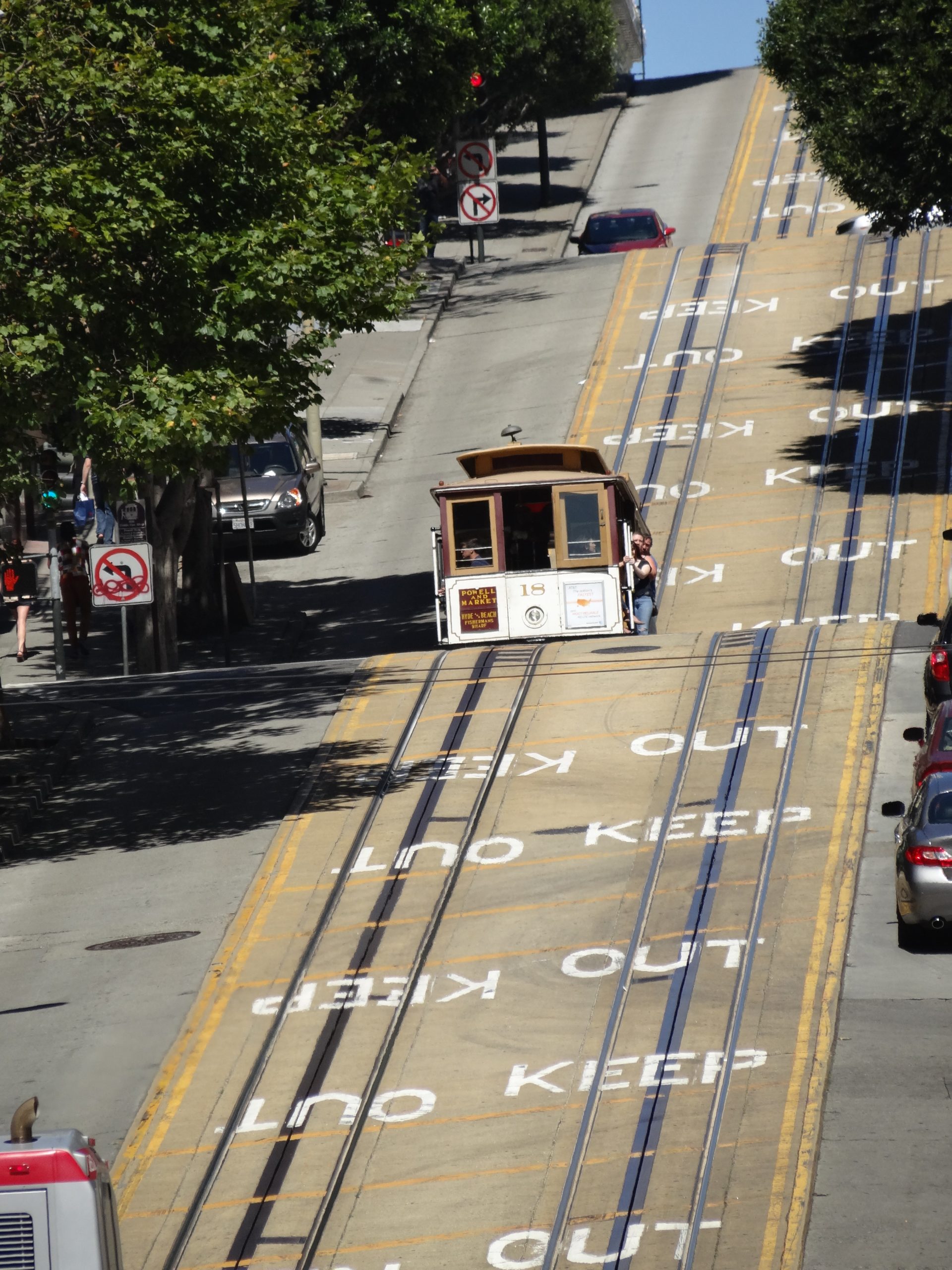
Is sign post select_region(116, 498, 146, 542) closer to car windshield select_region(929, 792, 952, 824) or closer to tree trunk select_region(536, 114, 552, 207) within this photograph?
car windshield select_region(929, 792, 952, 824)

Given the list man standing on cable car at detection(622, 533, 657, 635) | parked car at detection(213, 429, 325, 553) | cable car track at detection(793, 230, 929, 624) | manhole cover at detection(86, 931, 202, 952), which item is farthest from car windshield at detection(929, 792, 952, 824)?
parked car at detection(213, 429, 325, 553)

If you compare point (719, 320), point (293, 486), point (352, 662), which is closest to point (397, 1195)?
point (352, 662)

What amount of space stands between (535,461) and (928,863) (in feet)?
42.3

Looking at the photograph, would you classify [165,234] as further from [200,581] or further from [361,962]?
[200,581]

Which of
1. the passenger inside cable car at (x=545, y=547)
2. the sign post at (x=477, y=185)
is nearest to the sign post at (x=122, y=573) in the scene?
the passenger inside cable car at (x=545, y=547)

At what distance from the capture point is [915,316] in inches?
1667

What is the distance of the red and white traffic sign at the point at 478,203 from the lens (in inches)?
1973

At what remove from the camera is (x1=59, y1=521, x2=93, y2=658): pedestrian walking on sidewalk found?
29.1 meters

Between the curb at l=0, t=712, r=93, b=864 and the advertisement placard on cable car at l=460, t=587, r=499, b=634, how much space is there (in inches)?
201

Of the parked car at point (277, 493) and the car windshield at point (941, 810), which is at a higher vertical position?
the car windshield at point (941, 810)

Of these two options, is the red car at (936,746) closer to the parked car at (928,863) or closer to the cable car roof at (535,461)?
the parked car at (928,863)

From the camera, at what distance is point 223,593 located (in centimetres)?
2834

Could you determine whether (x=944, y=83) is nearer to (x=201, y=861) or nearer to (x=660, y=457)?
(x=660, y=457)

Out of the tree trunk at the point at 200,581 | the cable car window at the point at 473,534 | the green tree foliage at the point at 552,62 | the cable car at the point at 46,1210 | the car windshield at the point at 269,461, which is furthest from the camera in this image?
the green tree foliage at the point at 552,62
